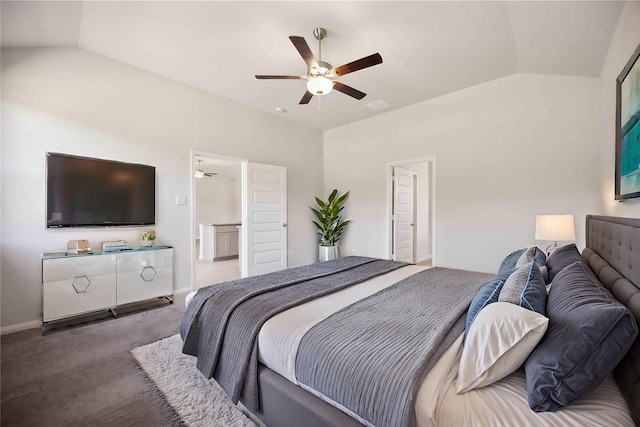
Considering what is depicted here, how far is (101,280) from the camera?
294 centimetres

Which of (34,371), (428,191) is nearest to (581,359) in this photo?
(34,371)

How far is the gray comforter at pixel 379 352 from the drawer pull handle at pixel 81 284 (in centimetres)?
282

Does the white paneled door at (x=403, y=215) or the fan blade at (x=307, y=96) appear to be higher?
the fan blade at (x=307, y=96)

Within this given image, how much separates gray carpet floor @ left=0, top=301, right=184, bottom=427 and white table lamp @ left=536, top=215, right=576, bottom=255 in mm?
3520

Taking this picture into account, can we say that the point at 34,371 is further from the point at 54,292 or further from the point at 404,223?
the point at 404,223

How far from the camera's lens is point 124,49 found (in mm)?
3078

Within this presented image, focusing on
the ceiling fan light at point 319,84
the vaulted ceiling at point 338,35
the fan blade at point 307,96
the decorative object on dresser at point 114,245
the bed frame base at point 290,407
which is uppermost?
the vaulted ceiling at point 338,35

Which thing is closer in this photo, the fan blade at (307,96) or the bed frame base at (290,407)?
the bed frame base at (290,407)

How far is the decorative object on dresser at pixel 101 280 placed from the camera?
2683 mm

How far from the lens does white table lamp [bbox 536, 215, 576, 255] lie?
2.71 m

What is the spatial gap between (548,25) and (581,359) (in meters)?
2.88

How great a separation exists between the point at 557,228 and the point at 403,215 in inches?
107

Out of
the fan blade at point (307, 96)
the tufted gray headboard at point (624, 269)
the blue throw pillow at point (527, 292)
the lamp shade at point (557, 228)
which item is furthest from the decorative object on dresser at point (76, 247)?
the lamp shade at point (557, 228)

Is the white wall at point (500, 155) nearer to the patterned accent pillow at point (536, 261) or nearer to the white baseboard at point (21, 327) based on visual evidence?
the patterned accent pillow at point (536, 261)
